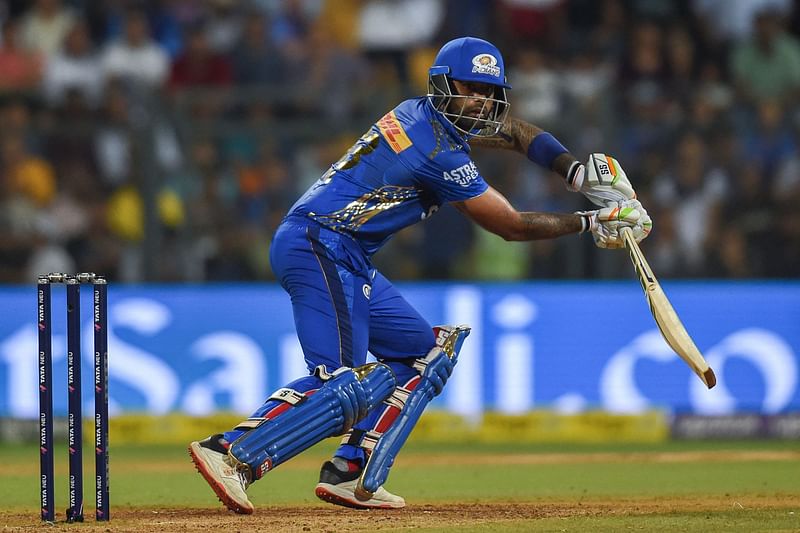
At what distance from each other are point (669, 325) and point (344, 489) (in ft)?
5.46

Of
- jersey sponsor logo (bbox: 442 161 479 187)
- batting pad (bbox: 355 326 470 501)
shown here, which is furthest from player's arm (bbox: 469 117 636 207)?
batting pad (bbox: 355 326 470 501)

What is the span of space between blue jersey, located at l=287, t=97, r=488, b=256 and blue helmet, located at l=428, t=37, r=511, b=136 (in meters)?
0.07

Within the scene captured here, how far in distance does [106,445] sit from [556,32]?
853 cm

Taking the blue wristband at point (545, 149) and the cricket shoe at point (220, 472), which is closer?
the cricket shoe at point (220, 472)

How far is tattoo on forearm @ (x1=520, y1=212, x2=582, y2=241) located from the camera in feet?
19.4

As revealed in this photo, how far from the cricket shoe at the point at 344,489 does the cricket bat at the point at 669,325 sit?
148 centimetres

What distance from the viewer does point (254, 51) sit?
12438mm

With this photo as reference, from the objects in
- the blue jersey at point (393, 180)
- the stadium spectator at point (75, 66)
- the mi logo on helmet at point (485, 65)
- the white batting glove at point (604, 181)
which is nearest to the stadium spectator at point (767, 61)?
the stadium spectator at point (75, 66)

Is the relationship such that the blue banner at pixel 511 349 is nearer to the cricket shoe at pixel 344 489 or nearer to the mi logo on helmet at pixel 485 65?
the cricket shoe at pixel 344 489

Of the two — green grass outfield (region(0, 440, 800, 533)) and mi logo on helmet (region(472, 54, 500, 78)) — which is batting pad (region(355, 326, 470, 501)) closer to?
green grass outfield (region(0, 440, 800, 533))

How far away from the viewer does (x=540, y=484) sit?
7.71 meters

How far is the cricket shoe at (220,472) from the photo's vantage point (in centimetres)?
545

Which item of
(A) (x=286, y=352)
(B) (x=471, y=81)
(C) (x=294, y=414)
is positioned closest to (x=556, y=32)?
(A) (x=286, y=352)

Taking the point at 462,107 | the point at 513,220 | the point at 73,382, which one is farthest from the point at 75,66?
the point at 513,220
